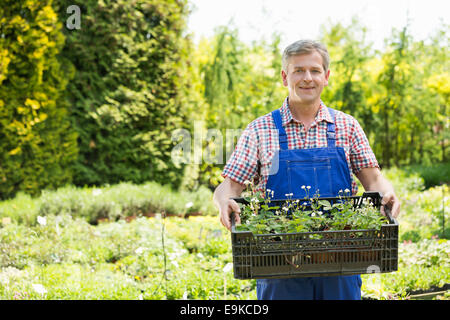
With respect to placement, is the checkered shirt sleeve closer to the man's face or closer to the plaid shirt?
the plaid shirt

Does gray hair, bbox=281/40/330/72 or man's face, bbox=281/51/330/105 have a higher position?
gray hair, bbox=281/40/330/72

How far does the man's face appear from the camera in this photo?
2.05 metres

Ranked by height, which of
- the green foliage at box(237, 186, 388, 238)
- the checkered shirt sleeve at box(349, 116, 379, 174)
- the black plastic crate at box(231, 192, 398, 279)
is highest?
the checkered shirt sleeve at box(349, 116, 379, 174)

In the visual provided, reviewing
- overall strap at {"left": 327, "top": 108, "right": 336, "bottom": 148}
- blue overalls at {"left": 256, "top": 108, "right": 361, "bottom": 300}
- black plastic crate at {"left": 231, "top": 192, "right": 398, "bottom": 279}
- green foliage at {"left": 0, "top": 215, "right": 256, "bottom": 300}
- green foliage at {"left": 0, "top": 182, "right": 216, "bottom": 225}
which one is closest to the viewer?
black plastic crate at {"left": 231, "top": 192, "right": 398, "bottom": 279}

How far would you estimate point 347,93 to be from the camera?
27.1 feet

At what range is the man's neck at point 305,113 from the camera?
7.06 ft

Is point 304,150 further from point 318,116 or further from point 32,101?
point 32,101

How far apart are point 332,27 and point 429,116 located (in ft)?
15.1

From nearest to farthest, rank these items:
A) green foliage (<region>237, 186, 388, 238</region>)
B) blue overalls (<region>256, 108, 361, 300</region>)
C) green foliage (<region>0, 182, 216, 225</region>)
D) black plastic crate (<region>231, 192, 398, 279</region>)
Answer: black plastic crate (<region>231, 192, 398, 279</region>) < green foliage (<region>237, 186, 388, 238</region>) < blue overalls (<region>256, 108, 361, 300</region>) < green foliage (<region>0, 182, 216, 225</region>)

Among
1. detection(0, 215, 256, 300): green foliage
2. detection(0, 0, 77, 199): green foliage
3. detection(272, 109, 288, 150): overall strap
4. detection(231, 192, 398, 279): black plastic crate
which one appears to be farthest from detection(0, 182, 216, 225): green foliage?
detection(231, 192, 398, 279): black plastic crate

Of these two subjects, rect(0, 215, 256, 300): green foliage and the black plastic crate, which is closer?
the black plastic crate

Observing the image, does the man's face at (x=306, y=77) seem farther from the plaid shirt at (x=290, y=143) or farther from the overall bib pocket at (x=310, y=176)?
the overall bib pocket at (x=310, y=176)

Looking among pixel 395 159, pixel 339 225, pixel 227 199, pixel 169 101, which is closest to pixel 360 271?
pixel 339 225

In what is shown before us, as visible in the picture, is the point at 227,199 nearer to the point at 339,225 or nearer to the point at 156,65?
the point at 339,225
